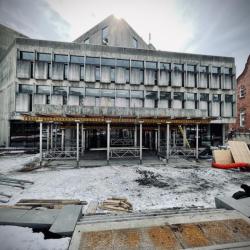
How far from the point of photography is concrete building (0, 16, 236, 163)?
19.7 m

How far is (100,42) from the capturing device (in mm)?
25938

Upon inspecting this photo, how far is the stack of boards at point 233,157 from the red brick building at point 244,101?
52.2 ft

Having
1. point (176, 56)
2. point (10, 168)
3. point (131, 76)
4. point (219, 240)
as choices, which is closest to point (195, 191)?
point (219, 240)

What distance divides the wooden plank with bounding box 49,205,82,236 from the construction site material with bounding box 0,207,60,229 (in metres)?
0.24

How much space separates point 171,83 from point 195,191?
57.3 feet

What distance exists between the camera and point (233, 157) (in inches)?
506

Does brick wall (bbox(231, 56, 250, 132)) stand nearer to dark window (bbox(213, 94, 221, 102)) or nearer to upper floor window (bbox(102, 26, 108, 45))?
dark window (bbox(213, 94, 221, 102))

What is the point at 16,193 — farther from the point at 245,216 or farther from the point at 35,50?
the point at 35,50

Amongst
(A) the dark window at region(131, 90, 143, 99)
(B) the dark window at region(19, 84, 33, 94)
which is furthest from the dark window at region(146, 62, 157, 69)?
(B) the dark window at region(19, 84, 33, 94)

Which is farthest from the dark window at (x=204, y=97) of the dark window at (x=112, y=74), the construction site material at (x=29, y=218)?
the construction site material at (x=29, y=218)

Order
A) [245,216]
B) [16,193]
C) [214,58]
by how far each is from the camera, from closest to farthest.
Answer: [245,216] → [16,193] → [214,58]

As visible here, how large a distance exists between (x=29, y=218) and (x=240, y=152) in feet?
48.3

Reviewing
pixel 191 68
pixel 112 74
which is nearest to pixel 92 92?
pixel 112 74

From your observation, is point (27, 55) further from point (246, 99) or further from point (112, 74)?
point (246, 99)
